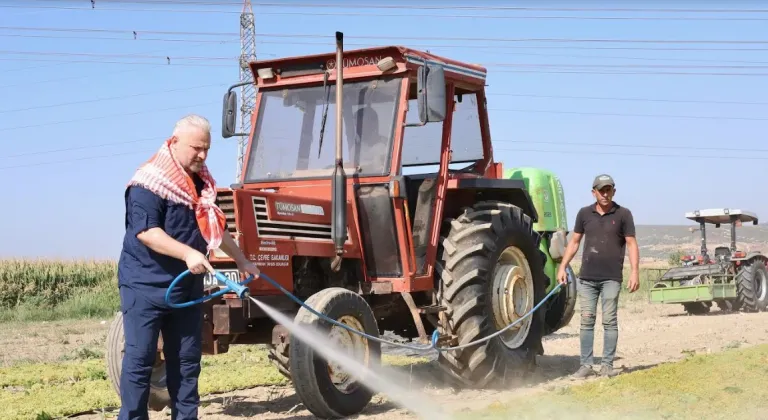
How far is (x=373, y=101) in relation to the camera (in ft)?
24.5

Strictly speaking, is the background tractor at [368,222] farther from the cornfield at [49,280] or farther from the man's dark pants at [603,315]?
the cornfield at [49,280]

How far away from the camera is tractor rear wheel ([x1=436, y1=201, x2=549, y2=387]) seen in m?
7.55

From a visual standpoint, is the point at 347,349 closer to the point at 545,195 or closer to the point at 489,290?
the point at 489,290

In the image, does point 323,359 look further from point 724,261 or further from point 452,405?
point 724,261

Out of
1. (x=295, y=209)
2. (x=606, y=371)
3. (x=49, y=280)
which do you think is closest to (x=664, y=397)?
(x=606, y=371)

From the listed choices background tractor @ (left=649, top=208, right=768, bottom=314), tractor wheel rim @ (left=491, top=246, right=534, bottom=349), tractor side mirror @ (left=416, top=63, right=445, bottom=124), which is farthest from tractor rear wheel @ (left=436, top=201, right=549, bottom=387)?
background tractor @ (left=649, top=208, right=768, bottom=314)

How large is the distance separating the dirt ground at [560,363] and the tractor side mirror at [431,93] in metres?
2.19

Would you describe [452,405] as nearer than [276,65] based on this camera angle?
Yes

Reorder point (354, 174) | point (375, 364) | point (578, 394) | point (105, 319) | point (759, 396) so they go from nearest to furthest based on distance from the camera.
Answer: point (759, 396), point (578, 394), point (375, 364), point (354, 174), point (105, 319)

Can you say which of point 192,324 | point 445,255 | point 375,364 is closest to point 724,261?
point 445,255

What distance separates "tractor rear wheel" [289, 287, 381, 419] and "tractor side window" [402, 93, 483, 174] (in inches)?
83.3

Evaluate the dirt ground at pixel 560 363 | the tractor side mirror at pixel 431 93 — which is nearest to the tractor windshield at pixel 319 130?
the tractor side mirror at pixel 431 93

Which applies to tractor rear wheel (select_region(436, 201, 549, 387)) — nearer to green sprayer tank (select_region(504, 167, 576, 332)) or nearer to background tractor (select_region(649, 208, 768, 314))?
green sprayer tank (select_region(504, 167, 576, 332))

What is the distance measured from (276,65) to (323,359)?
2.79 metres
